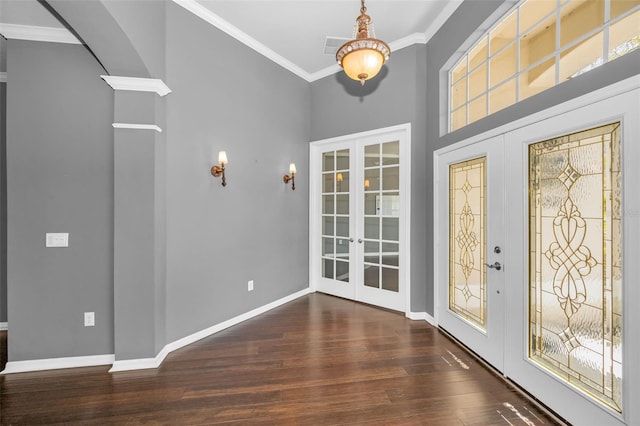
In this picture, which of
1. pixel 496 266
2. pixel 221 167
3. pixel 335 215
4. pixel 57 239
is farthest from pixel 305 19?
pixel 57 239

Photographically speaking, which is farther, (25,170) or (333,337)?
(333,337)

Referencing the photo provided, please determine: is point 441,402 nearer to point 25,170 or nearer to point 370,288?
point 370,288

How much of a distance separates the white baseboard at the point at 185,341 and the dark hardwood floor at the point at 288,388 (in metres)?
0.07

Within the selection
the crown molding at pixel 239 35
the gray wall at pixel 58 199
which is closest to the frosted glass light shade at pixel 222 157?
the gray wall at pixel 58 199

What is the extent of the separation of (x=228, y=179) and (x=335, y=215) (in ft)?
6.09

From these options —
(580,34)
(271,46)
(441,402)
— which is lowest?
(441,402)

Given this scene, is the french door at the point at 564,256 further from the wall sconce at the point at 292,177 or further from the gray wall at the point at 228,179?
the gray wall at the point at 228,179

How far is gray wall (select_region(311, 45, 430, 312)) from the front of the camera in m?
3.63

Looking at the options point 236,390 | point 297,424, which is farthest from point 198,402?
point 297,424

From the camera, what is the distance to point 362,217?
4.21 metres

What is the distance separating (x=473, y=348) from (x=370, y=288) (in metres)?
1.64

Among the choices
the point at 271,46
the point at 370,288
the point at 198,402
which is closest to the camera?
the point at 198,402

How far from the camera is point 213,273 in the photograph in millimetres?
3219

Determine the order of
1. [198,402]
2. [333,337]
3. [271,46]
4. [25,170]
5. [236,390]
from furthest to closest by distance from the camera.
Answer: [271,46] < [333,337] < [25,170] < [236,390] < [198,402]
